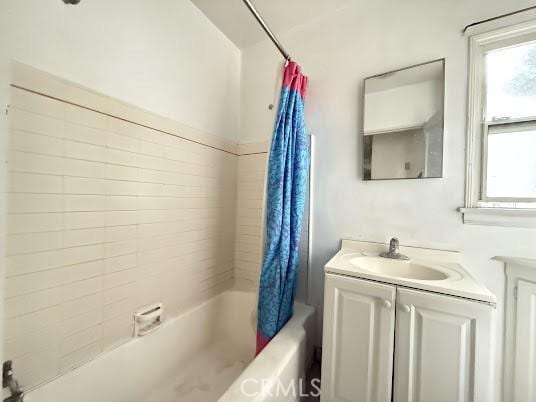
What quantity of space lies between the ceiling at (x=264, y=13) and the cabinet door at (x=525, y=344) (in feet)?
6.13

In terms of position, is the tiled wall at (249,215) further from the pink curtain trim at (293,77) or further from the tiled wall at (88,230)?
the pink curtain trim at (293,77)

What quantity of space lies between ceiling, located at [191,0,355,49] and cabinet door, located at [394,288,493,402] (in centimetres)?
174

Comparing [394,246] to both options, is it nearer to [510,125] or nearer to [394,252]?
[394,252]

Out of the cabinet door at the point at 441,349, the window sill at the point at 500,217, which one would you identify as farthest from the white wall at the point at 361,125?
the cabinet door at the point at 441,349

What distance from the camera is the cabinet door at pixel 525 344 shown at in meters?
0.95

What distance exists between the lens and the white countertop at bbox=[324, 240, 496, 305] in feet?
2.50

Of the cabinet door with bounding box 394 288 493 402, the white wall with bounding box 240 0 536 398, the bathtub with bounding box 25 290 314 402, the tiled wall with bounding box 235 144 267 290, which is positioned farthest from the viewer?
the tiled wall with bounding box 235 144 267 290

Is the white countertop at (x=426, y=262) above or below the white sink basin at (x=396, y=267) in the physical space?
above

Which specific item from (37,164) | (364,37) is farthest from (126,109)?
(364,37)

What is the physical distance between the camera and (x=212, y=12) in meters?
1.47

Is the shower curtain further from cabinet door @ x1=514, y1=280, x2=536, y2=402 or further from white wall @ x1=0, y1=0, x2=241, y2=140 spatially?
cabinet door @ x1=514, y1=280, x2=536, y2=402

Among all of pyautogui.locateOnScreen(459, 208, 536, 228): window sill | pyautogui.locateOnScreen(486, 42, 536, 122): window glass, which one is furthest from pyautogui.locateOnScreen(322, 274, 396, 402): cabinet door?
pyautogui.locateOnScreen(486, 42, 536, 122): window glass

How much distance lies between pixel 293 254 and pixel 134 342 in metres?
0.95

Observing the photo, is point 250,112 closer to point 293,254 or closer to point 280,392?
point 293,254
